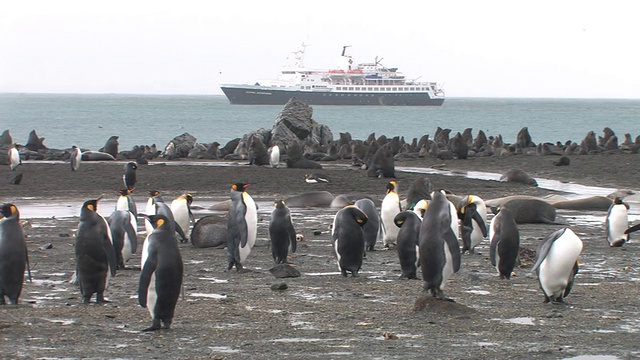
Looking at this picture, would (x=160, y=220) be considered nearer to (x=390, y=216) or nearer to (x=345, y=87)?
(x=390, y=216)

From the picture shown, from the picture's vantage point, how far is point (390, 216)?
12.5 meters

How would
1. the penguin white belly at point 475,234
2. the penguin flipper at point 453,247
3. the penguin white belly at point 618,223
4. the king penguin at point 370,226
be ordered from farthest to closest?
the penguin white belly at point 618,223 < the king penguin at point 370,226 < the penguin white belly at point 475,234 < the penguin flipper at point 453,247

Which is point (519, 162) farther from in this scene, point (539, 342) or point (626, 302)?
point (539, 342)

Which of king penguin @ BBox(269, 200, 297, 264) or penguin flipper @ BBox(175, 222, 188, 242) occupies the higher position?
king penguin @ BBox(269, 200, 297, 264)

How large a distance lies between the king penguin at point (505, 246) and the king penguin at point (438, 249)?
112 cm

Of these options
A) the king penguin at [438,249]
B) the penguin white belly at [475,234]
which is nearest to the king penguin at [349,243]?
the king penguin at [438,249]

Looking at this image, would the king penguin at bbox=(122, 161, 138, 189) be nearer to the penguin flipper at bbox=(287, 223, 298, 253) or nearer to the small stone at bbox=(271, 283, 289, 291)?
the penguin flipper at bbox=(287, 223, 298, 253)

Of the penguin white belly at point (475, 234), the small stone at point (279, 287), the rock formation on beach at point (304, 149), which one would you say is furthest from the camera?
the rock formation on beach at point (304, 149)

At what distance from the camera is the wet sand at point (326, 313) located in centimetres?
640

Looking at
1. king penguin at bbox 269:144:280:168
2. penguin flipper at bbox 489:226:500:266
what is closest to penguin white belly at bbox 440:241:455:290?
penguin flipper at bbox 489:226:500:266

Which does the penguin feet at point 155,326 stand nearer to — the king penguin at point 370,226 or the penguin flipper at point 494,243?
the penguin flipper at point 494,243

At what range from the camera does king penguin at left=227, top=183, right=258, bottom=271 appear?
10.3 metres

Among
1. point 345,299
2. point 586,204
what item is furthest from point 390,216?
point 586,204

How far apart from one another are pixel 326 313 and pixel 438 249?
1378 mm
